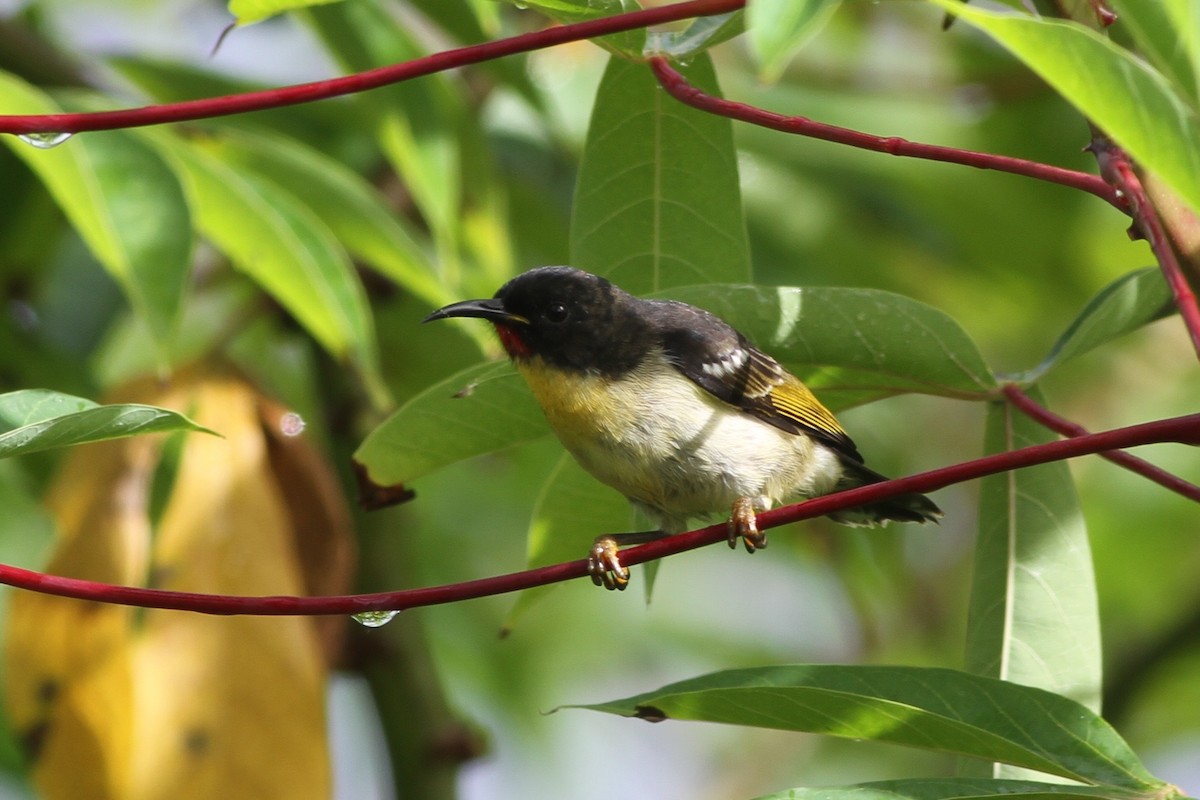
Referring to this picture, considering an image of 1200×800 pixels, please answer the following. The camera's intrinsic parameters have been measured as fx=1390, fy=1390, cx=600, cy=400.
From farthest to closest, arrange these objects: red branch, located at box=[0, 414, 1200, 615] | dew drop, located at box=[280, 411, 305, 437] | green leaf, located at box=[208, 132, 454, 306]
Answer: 1. green leaf, located at box=[208, 132, 454, 306]
2. dew drop, located at box=[280, 411, 305, 437]
3. red branch, located at box=[0, 414, 1200, 615]

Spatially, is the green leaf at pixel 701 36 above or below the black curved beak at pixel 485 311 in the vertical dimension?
above

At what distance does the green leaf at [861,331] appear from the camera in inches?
76.8

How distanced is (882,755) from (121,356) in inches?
140

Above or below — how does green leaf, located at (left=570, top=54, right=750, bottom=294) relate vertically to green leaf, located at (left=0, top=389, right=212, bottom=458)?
above

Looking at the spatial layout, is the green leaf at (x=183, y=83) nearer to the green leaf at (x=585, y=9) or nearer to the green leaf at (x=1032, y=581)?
the green leaf at (x=585, y=9)

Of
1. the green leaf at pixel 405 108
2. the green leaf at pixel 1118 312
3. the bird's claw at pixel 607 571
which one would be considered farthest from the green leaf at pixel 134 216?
the green leaf at pixel 1118 312

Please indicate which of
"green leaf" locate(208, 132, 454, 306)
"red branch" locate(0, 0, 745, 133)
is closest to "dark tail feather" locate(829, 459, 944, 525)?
"green leaf" locate(208, 132, 454, 306)

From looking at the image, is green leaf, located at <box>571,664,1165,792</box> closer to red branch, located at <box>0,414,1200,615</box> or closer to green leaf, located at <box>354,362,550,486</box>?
red branch, located at <box>0,414,1200,615</box>

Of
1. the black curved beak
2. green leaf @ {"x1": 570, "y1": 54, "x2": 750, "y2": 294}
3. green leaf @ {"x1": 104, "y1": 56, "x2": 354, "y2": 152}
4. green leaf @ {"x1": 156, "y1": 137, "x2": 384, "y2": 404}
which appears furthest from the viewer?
green leaf @ {"x1": 104, "y1": 56, "x2": 354, "y2": 152}

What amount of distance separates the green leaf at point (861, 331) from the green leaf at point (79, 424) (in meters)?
0.75

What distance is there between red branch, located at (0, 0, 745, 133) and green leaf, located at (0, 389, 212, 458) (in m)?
0.31

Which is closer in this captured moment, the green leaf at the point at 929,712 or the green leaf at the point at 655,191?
the green leaf at the point at 929,712

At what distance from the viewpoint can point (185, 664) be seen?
2576 mm

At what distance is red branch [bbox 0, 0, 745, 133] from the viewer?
58.9 inches
